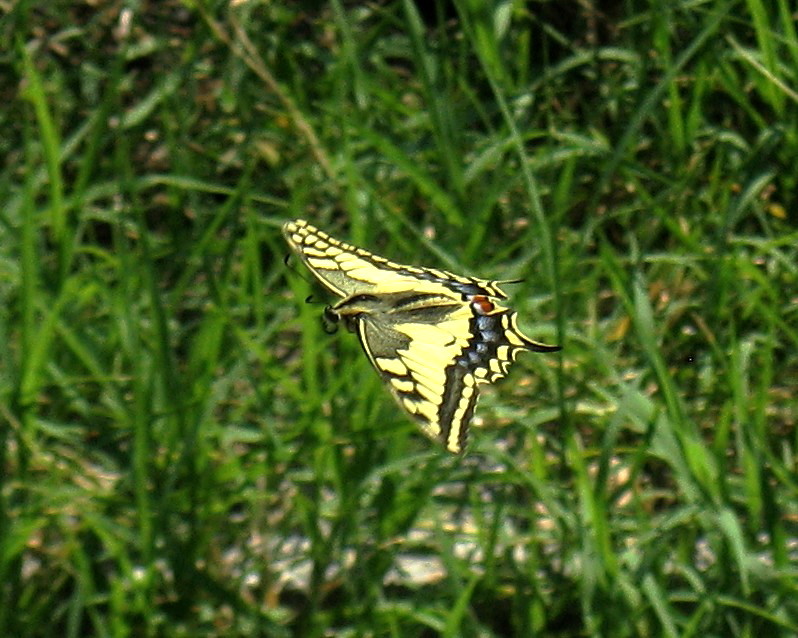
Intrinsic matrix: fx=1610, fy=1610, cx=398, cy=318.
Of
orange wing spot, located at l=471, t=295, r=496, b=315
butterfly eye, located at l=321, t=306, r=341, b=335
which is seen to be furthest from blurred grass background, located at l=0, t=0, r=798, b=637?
butterfly eye, located at l=321, t=306, r=341, b=335

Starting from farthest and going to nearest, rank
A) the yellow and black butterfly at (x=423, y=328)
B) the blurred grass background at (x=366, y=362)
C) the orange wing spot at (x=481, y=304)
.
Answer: the blurred grass background at (x=366, y=362) < the orange wing spot at (x=481, y=304) < the yellow and black butterfly at (x=423, y=328)

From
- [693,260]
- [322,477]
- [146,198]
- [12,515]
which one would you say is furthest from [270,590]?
[146,198]

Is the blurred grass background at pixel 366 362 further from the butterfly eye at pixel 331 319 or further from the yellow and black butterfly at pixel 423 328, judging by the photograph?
the butterfly eye at pixel 331 319

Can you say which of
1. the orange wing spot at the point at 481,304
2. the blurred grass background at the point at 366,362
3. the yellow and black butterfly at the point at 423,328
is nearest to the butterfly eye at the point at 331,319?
the yellow and black butterfly at the point at 423,328

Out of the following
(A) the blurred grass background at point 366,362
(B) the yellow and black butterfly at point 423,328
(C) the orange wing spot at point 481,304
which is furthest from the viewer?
(A) the blurred grass background at point 366,362

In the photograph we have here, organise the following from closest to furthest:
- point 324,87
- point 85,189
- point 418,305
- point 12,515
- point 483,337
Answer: point 418,305 < point 483,337 < point 12,515 < point 85,189 < point 324,87

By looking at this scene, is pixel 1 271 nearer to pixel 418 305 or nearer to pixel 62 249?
pixel 62 249

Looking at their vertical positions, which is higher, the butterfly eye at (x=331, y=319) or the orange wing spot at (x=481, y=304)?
the orange wing spot at (x=481, y=304)

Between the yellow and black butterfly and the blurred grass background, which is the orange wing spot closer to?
the yellow and black butterfly
